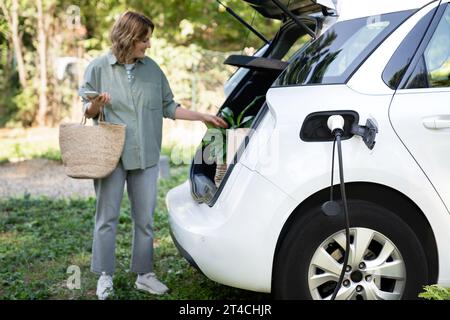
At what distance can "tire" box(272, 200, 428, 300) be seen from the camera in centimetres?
321

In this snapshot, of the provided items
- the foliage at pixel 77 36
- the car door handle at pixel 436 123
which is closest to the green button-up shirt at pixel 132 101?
the car door handle at pixel 436 123

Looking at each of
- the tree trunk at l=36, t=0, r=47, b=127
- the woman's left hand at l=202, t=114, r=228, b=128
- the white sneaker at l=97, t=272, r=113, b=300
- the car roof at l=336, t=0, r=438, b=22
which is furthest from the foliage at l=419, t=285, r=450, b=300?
the tree trunk at l=36, t=0, r=47, b=127

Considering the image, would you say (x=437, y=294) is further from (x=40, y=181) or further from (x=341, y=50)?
(x=40, y=181)

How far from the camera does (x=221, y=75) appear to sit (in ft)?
38.2

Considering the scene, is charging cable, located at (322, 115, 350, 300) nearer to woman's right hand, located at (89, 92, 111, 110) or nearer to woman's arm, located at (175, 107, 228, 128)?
woman's arm, located at (175, 107, 228, 128)

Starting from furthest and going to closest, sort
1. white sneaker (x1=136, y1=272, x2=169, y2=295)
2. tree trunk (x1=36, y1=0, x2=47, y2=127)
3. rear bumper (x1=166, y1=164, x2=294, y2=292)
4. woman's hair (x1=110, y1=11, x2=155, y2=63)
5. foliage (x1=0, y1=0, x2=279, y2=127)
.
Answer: foliage (x1=0, y1=0, x2=279, y2=127), tree trunk (x1=36, y1=0, x2=47, y2=127), white sneaker (x1=136, y1=272, x2=169, y2=295), woman's hair (x1=110, y1=11, x2=155, y2=63), rear bumper (x1=166, y1=164, x2=294, y2=292)

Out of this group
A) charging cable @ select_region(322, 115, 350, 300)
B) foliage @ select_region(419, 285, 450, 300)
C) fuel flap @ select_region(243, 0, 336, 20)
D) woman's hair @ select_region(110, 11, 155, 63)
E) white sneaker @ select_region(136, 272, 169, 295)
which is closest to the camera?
foliage @ select_region(419, 285, 450, 300)

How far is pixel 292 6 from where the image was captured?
13.1 ft

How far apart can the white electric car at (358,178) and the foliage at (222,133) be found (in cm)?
69

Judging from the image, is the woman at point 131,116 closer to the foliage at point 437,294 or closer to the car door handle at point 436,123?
the car door handle at point 436,123

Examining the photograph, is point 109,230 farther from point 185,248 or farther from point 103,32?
point 103,32

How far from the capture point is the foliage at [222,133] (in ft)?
13.3

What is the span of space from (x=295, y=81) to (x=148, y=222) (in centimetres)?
141

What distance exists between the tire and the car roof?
97 centimetres
